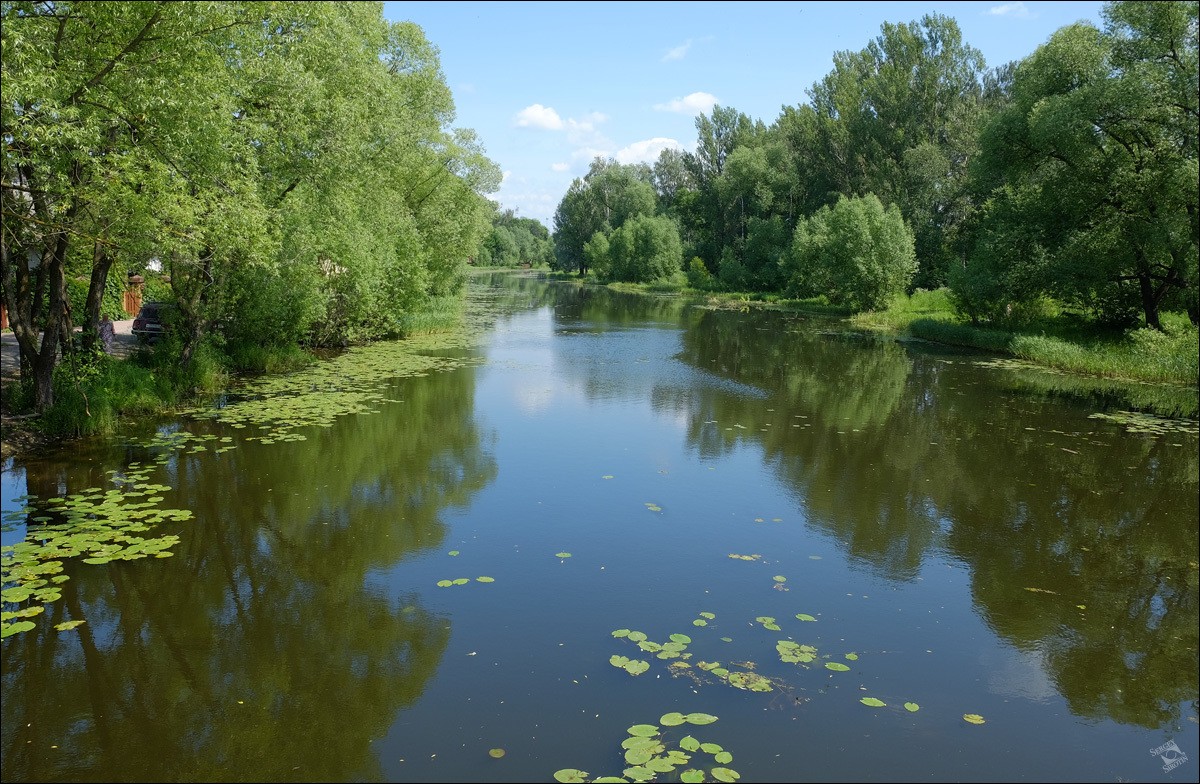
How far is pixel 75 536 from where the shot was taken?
9195 mm

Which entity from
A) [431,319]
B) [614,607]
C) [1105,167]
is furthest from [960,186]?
[614,607]

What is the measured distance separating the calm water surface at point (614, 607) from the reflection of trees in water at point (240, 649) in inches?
1.2

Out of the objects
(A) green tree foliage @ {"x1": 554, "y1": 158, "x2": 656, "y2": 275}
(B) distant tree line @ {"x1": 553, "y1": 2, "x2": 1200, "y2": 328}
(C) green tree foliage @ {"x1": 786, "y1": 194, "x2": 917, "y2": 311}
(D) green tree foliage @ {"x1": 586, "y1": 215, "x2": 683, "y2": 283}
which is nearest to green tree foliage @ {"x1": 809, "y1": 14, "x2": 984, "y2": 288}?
(B) distant tree line @ {"x1": 553, "y1": 2, "x2": 1200, "y2": 328}

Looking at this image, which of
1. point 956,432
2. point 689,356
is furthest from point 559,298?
point 956,432

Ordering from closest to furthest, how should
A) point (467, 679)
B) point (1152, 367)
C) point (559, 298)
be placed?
point (467, 679) → point (1152, 367) → point (559, 298)

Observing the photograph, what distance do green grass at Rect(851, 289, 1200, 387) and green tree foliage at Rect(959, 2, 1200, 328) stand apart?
116 cm

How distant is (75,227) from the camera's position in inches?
475

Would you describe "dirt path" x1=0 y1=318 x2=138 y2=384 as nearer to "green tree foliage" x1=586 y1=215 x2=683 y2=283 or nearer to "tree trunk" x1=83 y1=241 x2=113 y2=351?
"tree trunk" x1=83 y1=241 x2=113 y2=351

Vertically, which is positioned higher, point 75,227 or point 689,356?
point 75,227

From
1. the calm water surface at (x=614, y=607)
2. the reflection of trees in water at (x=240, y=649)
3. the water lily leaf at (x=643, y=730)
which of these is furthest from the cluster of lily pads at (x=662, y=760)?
the reflection of trees in water at (x=240, y=649)

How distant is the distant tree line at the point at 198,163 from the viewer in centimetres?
1115

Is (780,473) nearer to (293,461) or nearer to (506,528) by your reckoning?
(506,528)

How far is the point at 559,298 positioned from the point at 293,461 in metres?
52.4

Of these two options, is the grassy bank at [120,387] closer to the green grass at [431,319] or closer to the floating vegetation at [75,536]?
the floating vegetation at [75,536]
